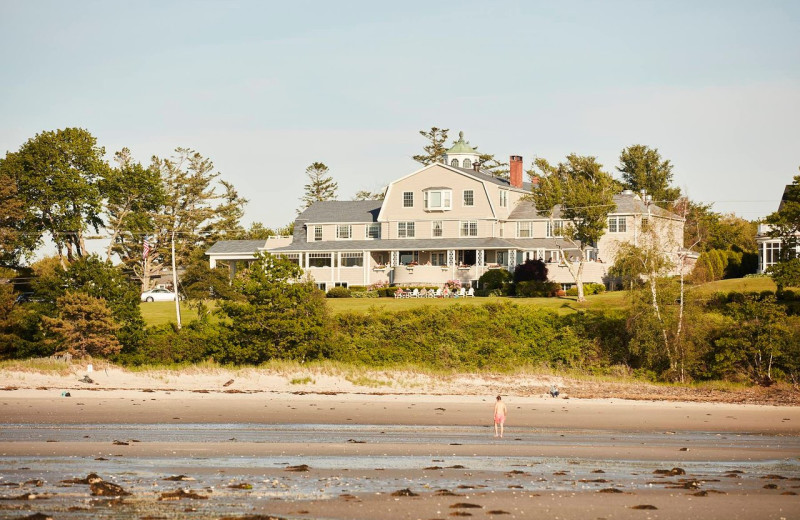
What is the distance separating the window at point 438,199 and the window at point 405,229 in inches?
75.4

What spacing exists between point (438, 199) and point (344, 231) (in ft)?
27.3

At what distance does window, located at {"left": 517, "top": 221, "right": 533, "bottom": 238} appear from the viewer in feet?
236

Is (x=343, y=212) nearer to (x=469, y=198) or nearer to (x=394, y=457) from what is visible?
(x=469, y=198)

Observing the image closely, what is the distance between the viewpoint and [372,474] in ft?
72.4

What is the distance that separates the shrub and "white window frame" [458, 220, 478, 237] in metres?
11.4

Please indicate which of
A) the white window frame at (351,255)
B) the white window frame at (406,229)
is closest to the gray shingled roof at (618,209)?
the white window frame at (406,229)

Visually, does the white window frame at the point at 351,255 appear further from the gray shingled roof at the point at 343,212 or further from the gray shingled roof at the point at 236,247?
the gray shingled roof at the point at 236,247

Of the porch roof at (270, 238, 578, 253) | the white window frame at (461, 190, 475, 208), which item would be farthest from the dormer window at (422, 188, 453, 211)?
the porch roof at (270, 238, 578, 253)

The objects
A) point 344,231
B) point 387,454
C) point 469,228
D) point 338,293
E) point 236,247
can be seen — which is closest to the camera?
point 387,454

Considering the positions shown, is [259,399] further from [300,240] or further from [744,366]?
[300,240]

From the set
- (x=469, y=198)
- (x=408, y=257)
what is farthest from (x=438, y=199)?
(x=408, y=257)

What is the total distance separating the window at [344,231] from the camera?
7469cm

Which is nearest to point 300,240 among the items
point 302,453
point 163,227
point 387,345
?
point 163,227

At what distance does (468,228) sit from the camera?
70.8m
